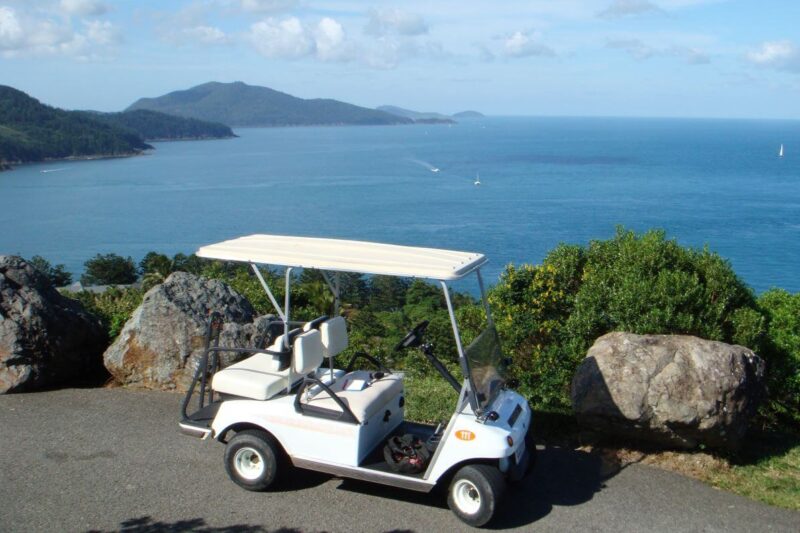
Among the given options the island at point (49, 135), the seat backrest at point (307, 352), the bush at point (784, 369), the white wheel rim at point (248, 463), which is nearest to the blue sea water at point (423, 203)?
the island at point (49, 135)

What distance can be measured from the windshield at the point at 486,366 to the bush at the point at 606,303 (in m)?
1.80

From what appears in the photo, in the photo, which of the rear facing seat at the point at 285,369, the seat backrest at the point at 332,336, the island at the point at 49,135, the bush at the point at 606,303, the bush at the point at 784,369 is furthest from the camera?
the island at the point at 49,135

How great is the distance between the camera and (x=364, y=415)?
20.9ft

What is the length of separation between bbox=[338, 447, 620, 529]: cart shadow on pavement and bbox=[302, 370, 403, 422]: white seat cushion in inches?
29.9

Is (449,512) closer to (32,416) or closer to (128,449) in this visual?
(128,449)

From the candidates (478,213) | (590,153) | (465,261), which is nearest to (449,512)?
(465,261)

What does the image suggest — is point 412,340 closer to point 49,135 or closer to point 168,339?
point 168,339

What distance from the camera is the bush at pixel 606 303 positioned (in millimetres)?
8219

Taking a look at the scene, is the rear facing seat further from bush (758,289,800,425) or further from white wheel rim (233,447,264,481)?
bush (758,289,800,425)

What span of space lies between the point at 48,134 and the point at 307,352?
6654 inches

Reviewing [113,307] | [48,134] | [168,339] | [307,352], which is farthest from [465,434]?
[48,134]

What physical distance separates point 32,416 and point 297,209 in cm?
7277

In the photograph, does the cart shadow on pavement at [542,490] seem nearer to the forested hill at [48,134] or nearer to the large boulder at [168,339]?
the large boulder at [168,339]

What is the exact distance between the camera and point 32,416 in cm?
852
